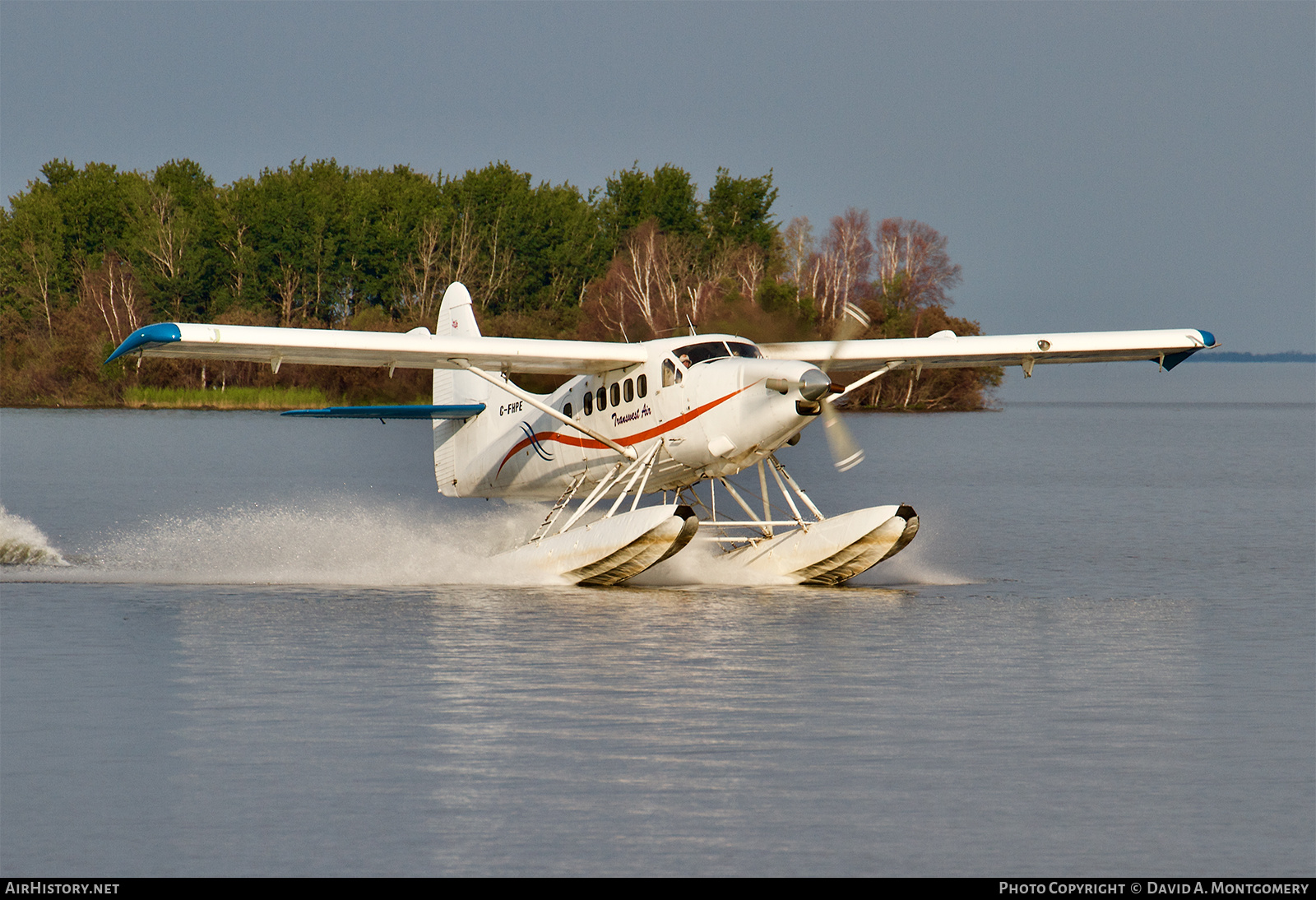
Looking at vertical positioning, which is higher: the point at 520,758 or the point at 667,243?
the point at 667,243

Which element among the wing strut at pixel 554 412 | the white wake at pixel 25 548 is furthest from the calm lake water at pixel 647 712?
the wing strut at pixel 554 412

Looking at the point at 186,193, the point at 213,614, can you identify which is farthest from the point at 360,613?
the point at 186,193

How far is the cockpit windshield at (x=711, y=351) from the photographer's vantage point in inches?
580

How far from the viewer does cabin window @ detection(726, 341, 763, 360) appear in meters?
14.7

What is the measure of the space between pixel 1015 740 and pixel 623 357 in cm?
775

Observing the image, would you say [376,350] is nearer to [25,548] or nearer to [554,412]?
[554,412]

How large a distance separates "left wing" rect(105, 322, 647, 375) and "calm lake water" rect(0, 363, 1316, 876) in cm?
226

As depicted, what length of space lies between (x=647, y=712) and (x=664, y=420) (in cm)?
627

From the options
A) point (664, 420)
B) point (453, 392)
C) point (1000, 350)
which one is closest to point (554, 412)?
point (664, 420)

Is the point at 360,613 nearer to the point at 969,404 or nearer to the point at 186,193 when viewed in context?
the point at 969,404

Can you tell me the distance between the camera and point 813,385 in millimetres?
13438

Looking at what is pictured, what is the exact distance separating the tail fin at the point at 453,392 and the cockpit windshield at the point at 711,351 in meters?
4.47

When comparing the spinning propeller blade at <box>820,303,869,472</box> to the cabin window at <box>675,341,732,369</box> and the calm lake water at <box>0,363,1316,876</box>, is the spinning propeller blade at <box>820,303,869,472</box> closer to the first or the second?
the cabin window at <box>675,341,732,369</box>

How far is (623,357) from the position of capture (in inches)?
597
